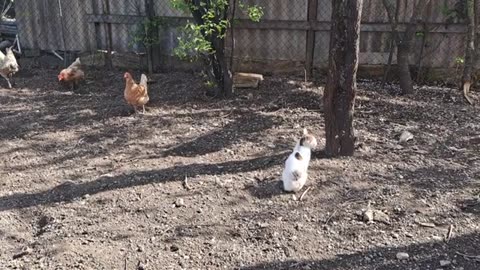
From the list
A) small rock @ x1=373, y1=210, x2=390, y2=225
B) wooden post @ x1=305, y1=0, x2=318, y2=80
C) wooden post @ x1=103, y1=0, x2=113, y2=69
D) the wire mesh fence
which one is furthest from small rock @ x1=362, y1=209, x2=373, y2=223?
wooden post @ x1=103, y1=0, x2=113, y2=69

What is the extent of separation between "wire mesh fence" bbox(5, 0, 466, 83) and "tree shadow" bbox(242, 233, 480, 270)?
389 cm

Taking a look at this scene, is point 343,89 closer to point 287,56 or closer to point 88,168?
point 88,168

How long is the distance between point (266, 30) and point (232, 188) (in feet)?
12.5

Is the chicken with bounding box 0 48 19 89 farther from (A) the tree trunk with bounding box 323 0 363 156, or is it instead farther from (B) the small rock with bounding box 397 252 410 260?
(B) the small rock with bounding box 397 252 410 260

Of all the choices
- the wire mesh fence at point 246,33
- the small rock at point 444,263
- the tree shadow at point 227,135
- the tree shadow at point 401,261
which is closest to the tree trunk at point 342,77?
the tree shadow at point 227,135

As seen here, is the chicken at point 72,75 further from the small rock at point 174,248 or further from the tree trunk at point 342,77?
the small rock at point 174,248

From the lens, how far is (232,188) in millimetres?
3770

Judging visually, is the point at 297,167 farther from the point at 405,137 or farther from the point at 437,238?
the point at 405,137

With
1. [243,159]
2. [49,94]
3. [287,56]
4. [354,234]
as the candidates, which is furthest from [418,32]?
[49,94]

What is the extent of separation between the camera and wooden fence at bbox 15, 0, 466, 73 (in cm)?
661

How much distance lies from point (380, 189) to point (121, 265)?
6.50 ft

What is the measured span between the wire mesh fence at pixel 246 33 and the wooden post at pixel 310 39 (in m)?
0.01

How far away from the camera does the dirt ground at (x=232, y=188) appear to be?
3.03 m

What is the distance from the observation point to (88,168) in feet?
14.1
